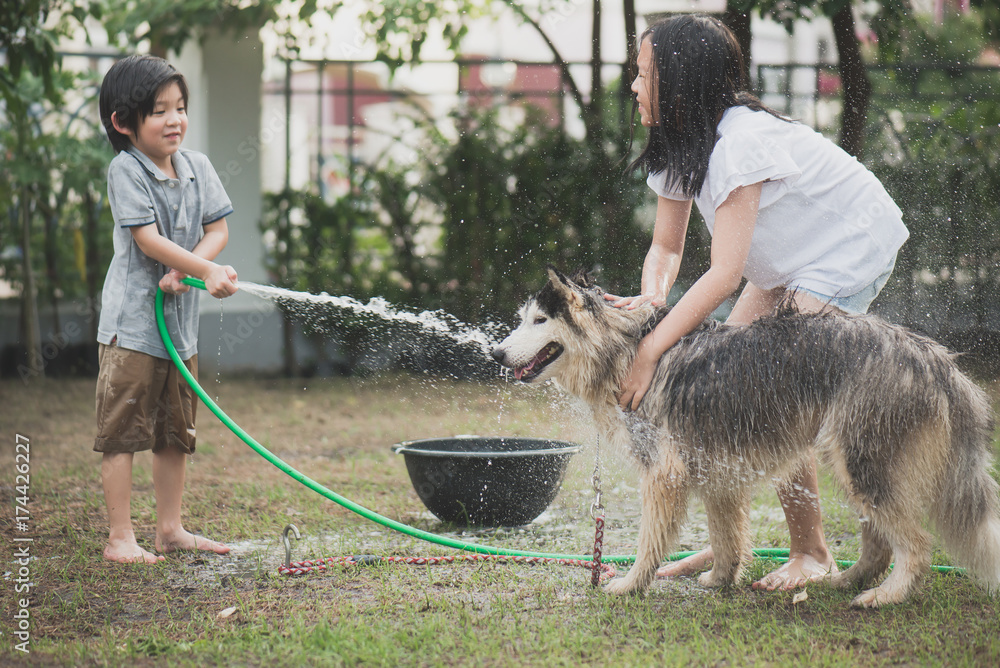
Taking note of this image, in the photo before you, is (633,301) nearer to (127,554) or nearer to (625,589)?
(625,589)

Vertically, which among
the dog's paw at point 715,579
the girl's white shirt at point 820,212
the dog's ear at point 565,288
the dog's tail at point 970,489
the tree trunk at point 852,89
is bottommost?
the dog's paw at point 715,579

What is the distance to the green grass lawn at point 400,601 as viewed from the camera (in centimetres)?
233

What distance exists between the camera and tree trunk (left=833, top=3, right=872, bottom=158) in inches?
238

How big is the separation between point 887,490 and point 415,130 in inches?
265

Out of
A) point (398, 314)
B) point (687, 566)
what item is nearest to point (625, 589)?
point (687, 566)

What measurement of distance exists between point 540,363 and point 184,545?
167 cm

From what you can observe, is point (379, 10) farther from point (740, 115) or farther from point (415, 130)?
point (740, 115)

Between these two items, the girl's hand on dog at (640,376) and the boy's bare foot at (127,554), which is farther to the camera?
the boy's bare foot at (127,554)

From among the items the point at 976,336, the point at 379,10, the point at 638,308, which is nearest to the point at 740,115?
the point at 638,308

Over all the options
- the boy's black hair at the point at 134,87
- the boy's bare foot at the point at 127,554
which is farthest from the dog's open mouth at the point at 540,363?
the boy's black hair at the point at 134,87

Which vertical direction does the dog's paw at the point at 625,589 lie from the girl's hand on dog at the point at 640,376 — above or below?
below

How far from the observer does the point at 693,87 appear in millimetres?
2721

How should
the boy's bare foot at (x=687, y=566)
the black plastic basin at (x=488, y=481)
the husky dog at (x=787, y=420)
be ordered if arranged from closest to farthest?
the husky dog at (x=787, y=420) → the boy's bare foot at (x=687, y=566) → the black plastic basin at (x=488, y=481)

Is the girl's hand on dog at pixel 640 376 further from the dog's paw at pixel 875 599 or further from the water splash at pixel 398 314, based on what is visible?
the water splash at pixel 398 314
